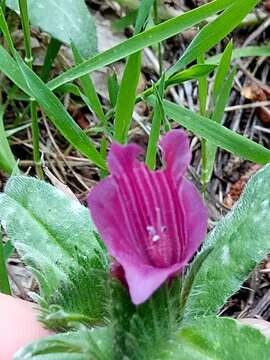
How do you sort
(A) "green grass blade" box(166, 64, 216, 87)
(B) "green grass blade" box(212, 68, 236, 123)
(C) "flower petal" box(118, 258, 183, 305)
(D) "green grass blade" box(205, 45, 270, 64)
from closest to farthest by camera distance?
(C) "flower petal" box(118, 258, 183, 305) → (A) "green grass blade" box(166, 64, 216, 87) → (B) "green grass blade" box(212, 68, 236, 123) → (D) "green grass blade" box(205, 45, 270, 64)

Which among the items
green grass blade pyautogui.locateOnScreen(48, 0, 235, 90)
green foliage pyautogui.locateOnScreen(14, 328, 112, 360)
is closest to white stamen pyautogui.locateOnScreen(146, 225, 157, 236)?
green foliage pyautogui.locateOnScreen(14, 328, 112, 360)

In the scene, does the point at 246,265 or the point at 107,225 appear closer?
the point at 107,225

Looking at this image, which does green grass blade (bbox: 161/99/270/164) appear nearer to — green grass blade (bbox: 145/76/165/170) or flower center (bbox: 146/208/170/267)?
green grass blade (bbox: 145/76/165/170)

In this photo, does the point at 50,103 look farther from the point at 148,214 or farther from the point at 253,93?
the point at 253,93

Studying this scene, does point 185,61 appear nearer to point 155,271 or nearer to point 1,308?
point 1,308

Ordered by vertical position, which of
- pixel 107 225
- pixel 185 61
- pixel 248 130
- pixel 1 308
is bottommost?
pixel 248 130

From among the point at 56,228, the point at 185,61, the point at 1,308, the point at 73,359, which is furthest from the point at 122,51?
the point at 73,359

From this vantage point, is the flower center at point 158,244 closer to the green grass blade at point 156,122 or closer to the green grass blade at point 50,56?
the green grass blade at point 156,122
